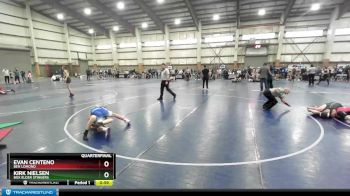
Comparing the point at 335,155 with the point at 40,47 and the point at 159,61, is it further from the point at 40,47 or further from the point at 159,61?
the point at 40,47

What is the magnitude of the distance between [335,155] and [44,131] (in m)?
7.17

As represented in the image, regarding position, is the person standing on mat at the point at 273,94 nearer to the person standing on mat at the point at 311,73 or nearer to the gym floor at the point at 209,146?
the gym floor at the point at 209,146

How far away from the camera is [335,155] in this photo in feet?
13.8

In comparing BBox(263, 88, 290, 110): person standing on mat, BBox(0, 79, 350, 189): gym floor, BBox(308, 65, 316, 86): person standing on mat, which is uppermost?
BBox(308, 65, 316, 86): person standing on mat
